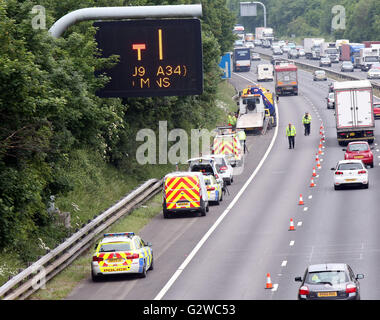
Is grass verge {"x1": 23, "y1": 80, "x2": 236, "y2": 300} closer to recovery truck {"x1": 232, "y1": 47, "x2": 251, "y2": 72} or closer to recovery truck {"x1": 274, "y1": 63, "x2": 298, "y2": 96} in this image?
recovery truck {"x1": 274, "y1": 63, "x2": 298, "y2": 96}

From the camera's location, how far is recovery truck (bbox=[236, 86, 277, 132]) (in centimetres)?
7706

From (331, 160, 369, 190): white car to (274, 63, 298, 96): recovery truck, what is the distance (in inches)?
2180

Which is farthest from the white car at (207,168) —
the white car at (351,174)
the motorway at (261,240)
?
the white car at (351,174)

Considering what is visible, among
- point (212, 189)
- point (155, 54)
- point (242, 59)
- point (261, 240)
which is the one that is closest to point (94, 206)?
point (212, 189)

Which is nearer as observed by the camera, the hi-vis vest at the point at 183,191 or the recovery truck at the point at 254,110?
the hi-vis vest at the point at 183,191

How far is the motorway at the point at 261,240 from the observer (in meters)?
29.3

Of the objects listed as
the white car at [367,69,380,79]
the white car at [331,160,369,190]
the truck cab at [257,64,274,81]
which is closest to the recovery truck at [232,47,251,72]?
the truck cab at [257,64,274,81]

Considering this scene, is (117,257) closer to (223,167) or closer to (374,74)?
(223,167)

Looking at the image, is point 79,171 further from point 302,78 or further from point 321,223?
point 302,78

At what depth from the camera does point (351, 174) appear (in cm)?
4966

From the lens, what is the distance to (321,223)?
4047 centimetres

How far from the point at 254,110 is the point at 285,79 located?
28.5 meters

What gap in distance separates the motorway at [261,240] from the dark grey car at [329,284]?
2.12 m

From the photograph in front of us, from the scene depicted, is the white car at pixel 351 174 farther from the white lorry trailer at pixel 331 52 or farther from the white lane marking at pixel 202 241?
the white lorry trailer at pixel 331 52
